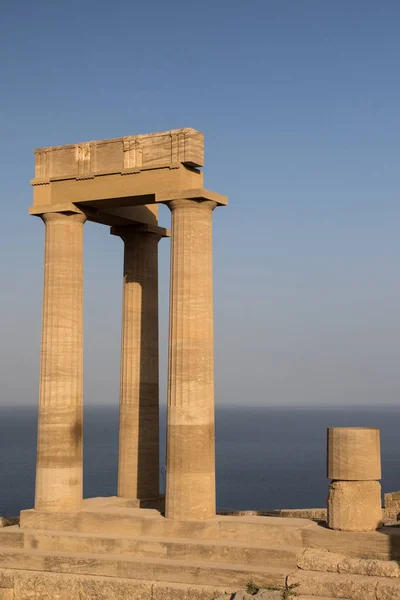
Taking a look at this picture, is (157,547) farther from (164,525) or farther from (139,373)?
(139,373)

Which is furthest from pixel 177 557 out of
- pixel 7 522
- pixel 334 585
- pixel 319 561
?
pixel 7 522

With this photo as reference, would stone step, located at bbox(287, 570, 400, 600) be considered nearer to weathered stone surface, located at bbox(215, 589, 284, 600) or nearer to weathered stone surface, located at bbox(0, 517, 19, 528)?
weathered stone surface, located at bbox(215, 589, 284, 600)

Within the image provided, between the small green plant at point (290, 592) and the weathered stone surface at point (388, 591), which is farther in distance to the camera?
the small green plant at point (290, 592)

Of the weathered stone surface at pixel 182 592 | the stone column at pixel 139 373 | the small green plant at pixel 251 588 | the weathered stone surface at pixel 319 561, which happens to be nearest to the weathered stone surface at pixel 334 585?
the weathered stone surface at pixel 319 561

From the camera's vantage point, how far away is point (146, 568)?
24.3 meters

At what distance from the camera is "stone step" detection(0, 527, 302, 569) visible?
77.8ft

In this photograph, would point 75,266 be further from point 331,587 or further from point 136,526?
point 331,587

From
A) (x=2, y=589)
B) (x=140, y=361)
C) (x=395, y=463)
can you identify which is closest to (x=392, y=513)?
(x=140, y=361)

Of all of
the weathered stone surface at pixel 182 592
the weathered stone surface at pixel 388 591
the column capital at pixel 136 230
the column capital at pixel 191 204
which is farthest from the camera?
the column capital at pixel 136 230

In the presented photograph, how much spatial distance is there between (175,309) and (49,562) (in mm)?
7829

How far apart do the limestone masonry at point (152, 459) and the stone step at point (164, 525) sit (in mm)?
38

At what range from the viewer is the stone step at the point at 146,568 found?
23.0 metres

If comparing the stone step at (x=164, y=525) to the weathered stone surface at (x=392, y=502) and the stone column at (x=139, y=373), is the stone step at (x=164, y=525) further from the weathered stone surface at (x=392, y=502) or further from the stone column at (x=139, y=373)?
the weathered stone surface at (x=392, y=502)

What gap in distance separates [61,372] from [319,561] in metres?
10.3
